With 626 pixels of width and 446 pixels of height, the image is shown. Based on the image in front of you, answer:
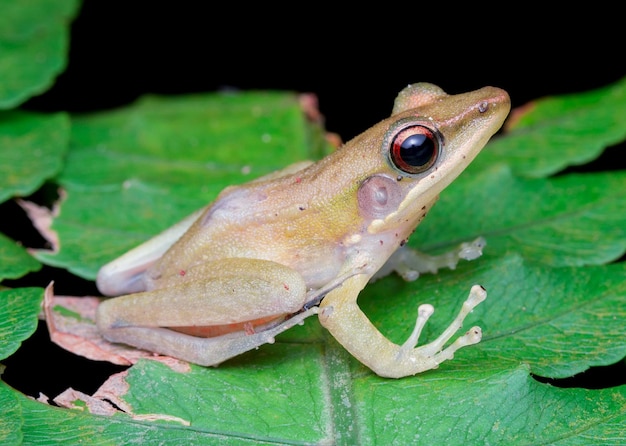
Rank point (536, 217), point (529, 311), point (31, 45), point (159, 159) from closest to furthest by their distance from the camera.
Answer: point (529, 311) → point (536, 217) → point (159, 159) → point (31, 45)

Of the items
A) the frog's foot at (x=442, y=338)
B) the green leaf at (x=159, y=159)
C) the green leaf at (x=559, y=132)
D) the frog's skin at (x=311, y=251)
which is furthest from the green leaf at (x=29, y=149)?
the green leaf at (x=559, y=132)

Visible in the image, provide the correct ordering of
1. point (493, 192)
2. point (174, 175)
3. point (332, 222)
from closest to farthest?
1. point (332, 222)
2. point (493, 192)
3. point (174, 175)

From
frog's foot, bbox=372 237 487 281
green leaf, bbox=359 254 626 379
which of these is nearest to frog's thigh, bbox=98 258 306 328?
green leaf, bbox=359 254 626 379

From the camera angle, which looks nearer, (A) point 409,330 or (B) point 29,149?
(A) point 409,330

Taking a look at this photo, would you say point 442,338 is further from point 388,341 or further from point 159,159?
point 159,159

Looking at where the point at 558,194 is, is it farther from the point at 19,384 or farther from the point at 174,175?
the point at 19,384

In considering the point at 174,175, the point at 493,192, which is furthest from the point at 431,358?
the point at 174,175

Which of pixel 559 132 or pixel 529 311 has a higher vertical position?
pixel 559 132

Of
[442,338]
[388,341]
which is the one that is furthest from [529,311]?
[388,341]
